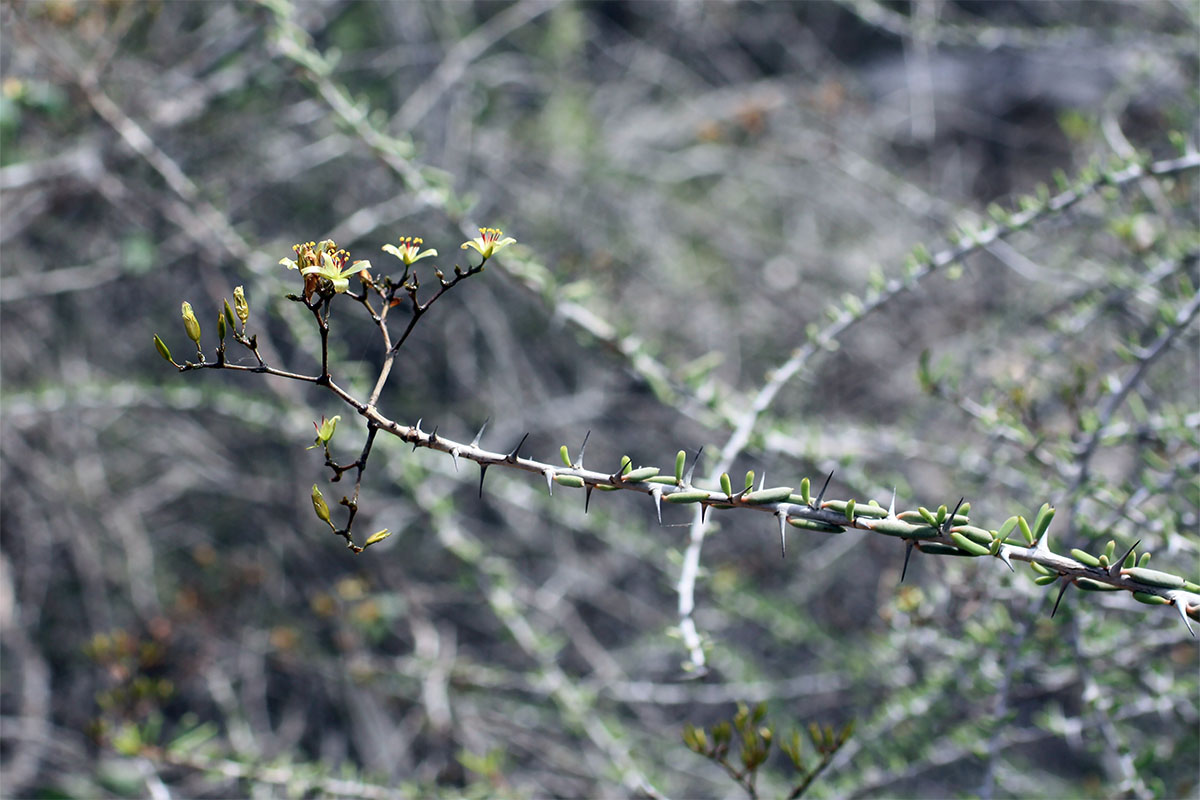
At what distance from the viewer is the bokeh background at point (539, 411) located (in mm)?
1749

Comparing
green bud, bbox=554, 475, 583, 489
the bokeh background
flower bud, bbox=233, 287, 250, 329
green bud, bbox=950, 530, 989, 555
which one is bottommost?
the bokeh background

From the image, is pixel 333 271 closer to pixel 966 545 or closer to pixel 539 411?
pixel 966 545

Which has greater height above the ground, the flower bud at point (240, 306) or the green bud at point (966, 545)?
the flower bud at point (240, 306)

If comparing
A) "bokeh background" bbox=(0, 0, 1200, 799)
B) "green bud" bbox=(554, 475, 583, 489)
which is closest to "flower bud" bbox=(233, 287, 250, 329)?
"green bud" bbox=(554, 475, 583, 489)

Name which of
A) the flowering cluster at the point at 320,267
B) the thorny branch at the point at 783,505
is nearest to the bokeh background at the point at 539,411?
the thorny branch at the point at 783,505

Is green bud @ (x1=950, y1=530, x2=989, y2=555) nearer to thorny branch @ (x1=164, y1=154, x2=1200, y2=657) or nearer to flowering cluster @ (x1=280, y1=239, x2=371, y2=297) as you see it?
thorny branch @ (x1=164, y1=154, x2=1200, y2=657)

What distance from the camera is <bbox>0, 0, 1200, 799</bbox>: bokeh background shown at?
1749 millimetres

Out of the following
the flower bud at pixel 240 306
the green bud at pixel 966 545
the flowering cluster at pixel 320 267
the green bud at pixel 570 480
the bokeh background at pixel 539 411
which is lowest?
the bokeh background at pixel 539 411

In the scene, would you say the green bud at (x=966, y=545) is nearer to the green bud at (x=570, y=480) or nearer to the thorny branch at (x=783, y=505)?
the thorny branch at (x=783, y=505)

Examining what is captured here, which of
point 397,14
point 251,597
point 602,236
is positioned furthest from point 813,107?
point 251,597

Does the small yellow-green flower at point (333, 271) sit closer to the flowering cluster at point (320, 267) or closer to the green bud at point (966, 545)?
the flowering cluster at point (320, 267)

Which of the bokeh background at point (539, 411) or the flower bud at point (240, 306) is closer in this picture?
the flower bud at point (240, 306)

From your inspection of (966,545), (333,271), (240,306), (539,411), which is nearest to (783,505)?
(966,545)

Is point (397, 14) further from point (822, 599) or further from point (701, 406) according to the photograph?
point (822, 599)
